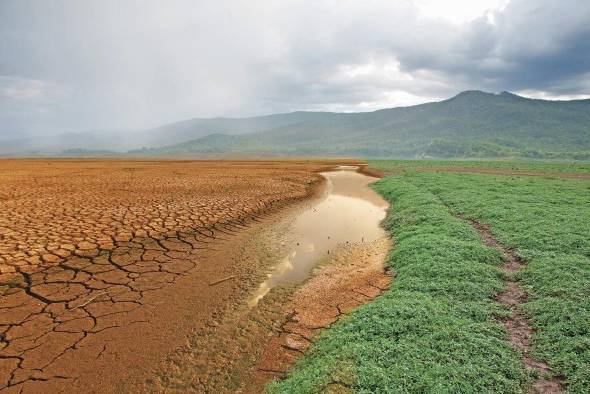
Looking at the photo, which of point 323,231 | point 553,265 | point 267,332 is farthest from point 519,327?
point 323,231

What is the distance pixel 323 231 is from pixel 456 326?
7.94m

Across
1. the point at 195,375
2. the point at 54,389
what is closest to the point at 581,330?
the point at 195,375

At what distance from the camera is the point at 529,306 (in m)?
5.67

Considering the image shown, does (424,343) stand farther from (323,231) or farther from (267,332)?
(323,231)

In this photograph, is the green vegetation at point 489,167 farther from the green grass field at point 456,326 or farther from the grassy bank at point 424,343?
the grassy bank at point 424,343

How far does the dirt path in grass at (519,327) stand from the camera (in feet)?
13.0

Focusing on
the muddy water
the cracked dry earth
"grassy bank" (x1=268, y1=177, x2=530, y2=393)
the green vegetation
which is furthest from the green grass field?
the green vegetation

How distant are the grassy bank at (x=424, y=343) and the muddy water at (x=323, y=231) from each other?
2527 millimetres

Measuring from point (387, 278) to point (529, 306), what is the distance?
9.74 feet

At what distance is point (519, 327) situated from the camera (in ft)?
17.2

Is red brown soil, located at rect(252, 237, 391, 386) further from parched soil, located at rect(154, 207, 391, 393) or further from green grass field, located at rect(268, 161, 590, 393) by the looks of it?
green grass field, located at rect(268, 161, 590, 393)

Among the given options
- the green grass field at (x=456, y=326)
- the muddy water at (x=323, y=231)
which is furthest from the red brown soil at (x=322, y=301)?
the muddy water at (x=323, y=231)

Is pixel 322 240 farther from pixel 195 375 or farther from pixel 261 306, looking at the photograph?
pixel 195 375

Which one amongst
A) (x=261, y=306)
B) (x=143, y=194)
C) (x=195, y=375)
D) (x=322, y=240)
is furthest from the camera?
(x=143, y=194)
